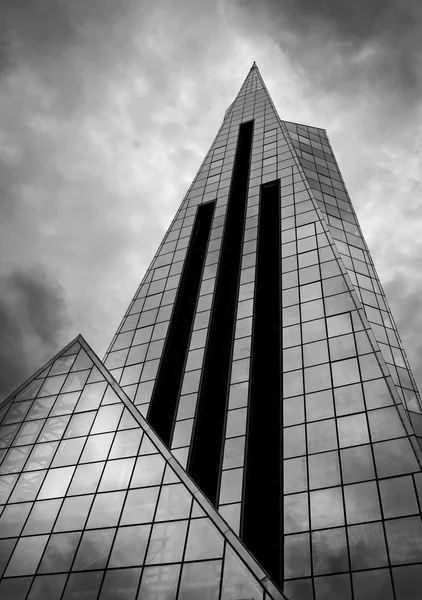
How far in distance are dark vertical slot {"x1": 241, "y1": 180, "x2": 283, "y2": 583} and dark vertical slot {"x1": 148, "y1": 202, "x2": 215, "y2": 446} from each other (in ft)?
25.6

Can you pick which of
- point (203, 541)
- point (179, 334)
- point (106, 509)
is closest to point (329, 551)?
point (203, 541)

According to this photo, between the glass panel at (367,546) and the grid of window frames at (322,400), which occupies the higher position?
the grid of window frames at (322,400)

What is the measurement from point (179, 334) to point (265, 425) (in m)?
17.2

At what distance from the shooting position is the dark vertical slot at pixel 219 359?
4203 centimetres

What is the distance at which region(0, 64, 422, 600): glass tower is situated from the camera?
25062 mm

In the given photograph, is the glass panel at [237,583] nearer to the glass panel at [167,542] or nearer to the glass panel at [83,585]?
the glass panel at [167,542]

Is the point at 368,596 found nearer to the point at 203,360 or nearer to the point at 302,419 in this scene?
the point at 302,419

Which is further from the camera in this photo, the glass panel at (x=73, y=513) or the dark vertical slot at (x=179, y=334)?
the dark vertical slot at (x=179, y=334)

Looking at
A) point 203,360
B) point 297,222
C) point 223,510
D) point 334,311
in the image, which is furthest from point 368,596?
point 297,222

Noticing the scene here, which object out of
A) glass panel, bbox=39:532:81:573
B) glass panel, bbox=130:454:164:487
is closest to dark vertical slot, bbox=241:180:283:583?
glass panel, bbox=130:454:164:487

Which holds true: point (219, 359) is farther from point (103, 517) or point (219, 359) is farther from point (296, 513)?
point (103, 517)

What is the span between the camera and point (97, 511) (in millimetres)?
27609

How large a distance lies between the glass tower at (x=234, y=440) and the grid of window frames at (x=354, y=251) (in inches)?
13.1

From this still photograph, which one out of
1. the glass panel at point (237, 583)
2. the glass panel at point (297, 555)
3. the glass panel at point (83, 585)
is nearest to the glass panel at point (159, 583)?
the glass panel at point (83, 585)
